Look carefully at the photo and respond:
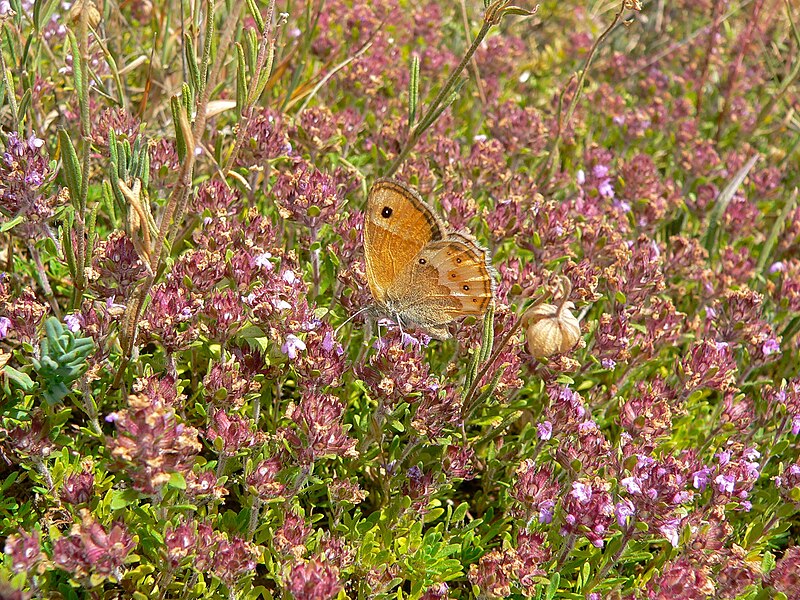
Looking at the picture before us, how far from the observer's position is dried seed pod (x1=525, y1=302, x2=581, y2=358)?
268 centimetres

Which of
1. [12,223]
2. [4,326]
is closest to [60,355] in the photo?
[4,326]

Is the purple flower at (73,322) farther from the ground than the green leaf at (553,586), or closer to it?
farther from the ground

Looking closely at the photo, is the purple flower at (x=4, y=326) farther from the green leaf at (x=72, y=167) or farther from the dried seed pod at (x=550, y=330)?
the dried seed pod at (x=550, y=330)

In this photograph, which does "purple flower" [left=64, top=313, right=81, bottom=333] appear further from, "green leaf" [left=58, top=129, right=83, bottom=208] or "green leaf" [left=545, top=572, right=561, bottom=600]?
"green leaf" [left=545, top=572, right=561, bottom=600]

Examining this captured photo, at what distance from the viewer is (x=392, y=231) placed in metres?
3.08

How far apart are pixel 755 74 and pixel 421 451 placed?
540cm

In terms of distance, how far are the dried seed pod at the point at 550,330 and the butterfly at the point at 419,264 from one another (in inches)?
12.8

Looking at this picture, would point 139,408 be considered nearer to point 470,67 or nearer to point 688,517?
point 688,517

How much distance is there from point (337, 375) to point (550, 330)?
0.84m

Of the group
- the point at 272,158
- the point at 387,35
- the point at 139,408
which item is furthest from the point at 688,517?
the point at 387,35

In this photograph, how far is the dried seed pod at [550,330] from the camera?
8.78 ft

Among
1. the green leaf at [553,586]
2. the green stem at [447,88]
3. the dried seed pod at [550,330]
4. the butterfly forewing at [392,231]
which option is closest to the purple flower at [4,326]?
the butterfly forewing at [392,231]

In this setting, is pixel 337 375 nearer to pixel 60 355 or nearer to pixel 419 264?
pixel 419 264

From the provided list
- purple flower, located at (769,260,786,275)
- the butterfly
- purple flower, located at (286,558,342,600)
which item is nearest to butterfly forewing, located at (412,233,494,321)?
the butterfly
